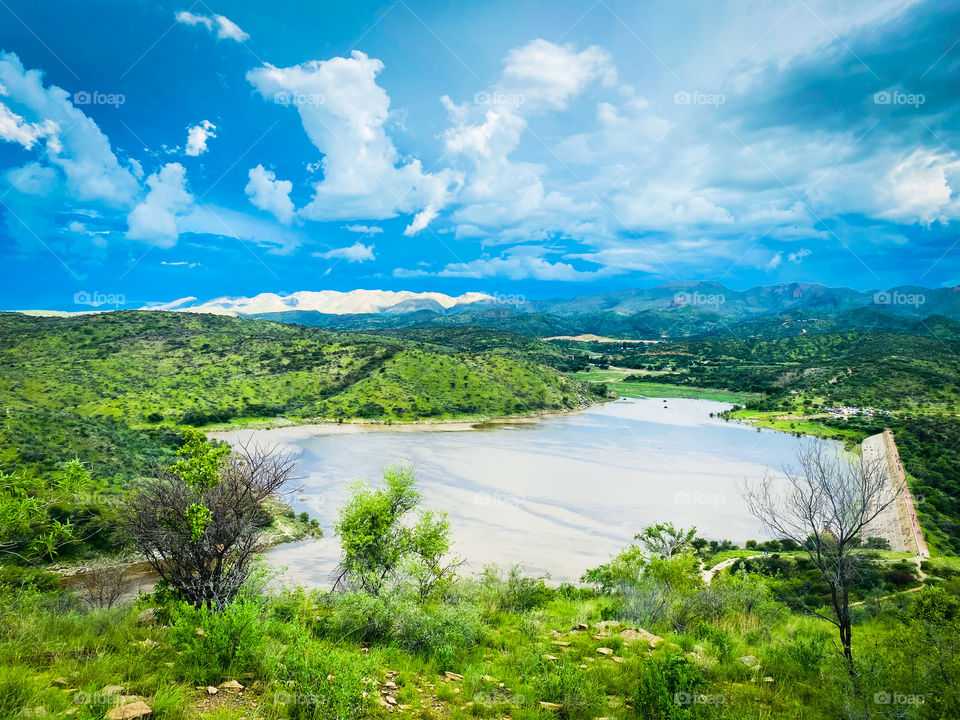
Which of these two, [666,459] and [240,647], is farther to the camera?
[666,459]

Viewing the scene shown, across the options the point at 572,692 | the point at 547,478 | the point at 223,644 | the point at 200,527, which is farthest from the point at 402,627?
the point at 547,478

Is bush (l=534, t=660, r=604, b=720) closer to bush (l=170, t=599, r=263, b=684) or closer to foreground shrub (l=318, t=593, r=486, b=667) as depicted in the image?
foreground shrub (l=318, t=593, r=486, b=667)

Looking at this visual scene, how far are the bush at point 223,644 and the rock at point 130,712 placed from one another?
1.67 meters

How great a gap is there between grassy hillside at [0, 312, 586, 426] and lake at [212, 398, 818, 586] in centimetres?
1130

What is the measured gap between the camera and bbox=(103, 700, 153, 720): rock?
17.7 feet

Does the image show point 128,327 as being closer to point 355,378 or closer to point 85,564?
point 355,378

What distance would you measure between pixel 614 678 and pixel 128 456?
162 ft

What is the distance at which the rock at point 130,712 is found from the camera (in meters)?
5.38

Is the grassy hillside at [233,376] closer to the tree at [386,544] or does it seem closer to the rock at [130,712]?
the tree at [386,544]

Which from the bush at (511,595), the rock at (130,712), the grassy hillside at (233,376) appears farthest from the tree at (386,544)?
the grassy hillside at (233,376)

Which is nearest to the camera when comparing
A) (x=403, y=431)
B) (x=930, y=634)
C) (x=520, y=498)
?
(x=930, y=634)

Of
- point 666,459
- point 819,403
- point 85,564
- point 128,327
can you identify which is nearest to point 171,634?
point 85,564

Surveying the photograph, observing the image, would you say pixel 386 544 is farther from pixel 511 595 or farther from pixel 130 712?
pixel 130 712

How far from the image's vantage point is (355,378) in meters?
111
